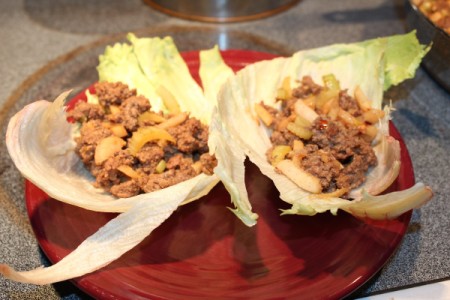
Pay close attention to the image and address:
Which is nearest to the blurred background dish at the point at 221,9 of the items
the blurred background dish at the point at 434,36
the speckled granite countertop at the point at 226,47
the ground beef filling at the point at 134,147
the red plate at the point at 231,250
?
the speckled granite countertop at the point at 226,47

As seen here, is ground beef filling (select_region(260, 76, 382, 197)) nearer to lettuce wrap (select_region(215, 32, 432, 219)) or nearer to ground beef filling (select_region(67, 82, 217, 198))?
lettuce wrap (select_region(215, 32, 432, 219))

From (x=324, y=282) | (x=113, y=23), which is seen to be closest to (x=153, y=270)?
(x=324, y=282)

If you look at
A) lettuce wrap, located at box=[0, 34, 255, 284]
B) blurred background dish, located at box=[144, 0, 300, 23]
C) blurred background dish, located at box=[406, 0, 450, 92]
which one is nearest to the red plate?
lettuce wrap, located at box=[0, 34, 255, 284]

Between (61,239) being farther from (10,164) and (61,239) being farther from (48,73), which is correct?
(48,73)

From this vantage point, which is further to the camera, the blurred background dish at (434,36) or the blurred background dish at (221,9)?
the blurred background dish at (221,9)

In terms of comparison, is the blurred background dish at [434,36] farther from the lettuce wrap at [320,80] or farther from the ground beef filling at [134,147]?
the ground beef filling at [134,147]

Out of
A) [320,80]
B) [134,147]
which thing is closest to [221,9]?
[320,80]
